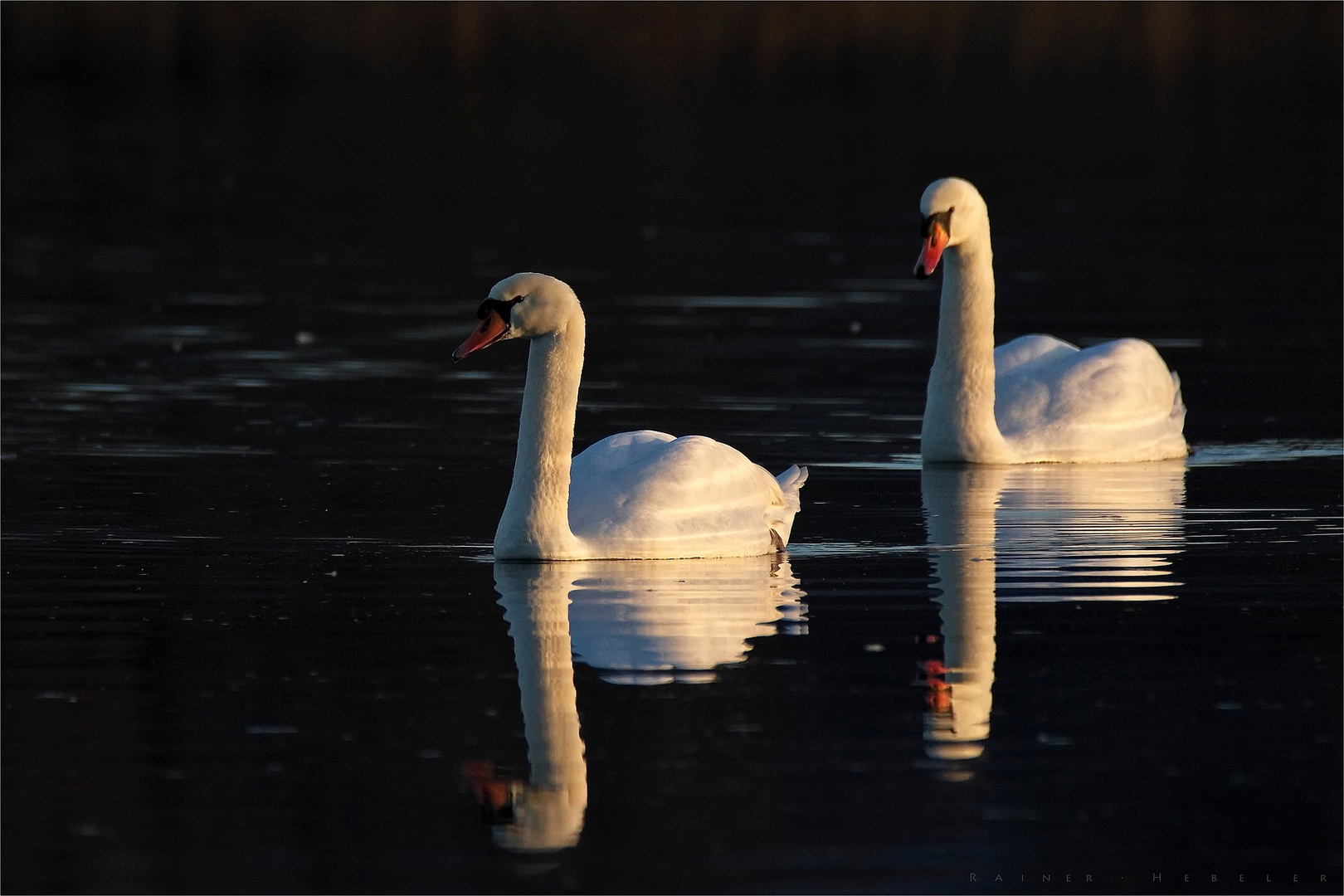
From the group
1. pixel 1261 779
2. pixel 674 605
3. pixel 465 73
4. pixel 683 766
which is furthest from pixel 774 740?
pixel 465 73

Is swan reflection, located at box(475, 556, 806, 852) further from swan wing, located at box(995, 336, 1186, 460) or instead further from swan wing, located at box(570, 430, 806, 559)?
swan wing, located at box(995, 336, 1186, 460)

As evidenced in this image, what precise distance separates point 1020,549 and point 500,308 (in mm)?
2526

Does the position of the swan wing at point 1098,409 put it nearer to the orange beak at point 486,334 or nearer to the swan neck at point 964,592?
the swan neck at point 964,592

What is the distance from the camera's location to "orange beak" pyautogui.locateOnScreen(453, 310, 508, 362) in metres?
10.7

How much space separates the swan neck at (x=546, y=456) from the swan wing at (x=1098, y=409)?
4.57 meters

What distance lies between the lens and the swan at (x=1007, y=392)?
14.7 m


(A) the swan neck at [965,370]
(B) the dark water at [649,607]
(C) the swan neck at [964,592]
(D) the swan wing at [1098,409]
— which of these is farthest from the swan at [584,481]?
(D) the swan wing at [1098,409]

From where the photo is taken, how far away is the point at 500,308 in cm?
1080

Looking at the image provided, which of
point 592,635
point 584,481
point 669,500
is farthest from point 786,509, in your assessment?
point 592,635

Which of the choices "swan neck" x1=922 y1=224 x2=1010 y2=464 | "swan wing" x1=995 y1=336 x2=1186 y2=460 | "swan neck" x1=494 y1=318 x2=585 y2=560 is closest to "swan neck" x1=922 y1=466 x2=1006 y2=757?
"swan neck" x1=922 y1=224 x2=1010 y2=464

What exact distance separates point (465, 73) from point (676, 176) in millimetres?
27429

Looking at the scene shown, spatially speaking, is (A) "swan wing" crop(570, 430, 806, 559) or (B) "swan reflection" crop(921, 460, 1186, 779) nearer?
(B) "swan reflection" crop(921, 460, 1186, 779)

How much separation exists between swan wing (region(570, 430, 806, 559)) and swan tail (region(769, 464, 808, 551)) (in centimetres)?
2

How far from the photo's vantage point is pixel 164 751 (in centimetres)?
783
